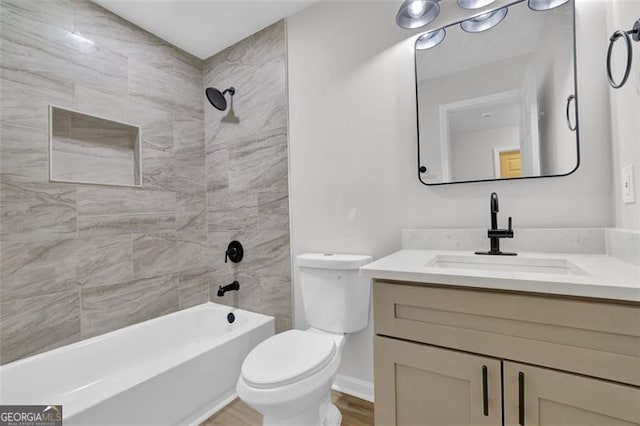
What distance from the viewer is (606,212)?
Result: 1181 millimetres

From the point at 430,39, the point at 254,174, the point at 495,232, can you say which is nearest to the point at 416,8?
the point at 430,39

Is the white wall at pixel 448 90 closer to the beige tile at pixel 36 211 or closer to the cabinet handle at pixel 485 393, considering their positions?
the cabinet handle at pixel 485 393

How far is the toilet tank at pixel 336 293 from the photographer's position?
1.54m

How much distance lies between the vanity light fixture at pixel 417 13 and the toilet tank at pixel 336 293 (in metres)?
1.21

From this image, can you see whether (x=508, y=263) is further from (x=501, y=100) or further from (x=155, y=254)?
(x=155, y=254)

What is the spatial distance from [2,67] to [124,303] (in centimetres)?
145

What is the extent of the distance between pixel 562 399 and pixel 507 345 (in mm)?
162

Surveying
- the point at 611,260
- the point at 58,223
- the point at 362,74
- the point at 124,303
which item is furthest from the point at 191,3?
the point at 611,260

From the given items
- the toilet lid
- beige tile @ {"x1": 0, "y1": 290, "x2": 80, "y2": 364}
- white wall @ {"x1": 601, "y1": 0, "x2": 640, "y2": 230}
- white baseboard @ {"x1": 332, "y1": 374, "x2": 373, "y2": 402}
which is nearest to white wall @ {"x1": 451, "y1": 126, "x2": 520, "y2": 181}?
white wall @ {"x1": 601, "y1": 0, "x2": 640, "y2": 230}

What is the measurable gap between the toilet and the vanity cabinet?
30 cm

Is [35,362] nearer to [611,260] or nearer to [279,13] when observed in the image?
[279,13]

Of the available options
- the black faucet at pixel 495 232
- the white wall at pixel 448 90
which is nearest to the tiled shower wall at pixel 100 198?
the white wall at pixel 448 90

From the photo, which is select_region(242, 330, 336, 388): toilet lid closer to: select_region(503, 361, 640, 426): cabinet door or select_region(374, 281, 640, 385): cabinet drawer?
select_region(374, 281, 640, 385): cabinet drawer

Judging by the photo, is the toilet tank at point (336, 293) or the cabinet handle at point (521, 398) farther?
the toilet tank at point (336, 293)
